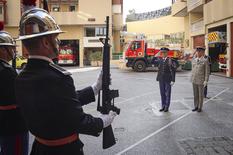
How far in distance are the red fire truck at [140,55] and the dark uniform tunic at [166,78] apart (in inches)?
715

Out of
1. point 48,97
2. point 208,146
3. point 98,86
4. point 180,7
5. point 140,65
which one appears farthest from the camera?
point 180,7

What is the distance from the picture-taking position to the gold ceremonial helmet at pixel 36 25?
100 inches

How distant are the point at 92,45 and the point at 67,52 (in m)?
3.91

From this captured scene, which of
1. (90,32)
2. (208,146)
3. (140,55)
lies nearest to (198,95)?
(208,146)

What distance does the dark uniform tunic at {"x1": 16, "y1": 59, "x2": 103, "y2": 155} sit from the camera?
242 centimetres

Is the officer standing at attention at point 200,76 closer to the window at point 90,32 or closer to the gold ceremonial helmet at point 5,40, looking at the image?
the gold ceremonial helmet at point 5,40

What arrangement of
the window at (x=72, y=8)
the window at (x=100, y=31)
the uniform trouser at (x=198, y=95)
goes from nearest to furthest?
1. the uniform trouser at (x=198, y=95)
2. the window at (x=100, y=31)
3. the window at (x=72, y=8)

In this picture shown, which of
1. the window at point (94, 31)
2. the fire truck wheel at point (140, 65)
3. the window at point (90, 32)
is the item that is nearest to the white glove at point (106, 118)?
the fire truck wheel at point (140, 65)

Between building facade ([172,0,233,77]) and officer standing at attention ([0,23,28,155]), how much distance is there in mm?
19975

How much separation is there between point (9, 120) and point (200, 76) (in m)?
7.50

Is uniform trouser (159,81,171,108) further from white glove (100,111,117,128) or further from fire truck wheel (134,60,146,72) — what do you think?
fire truck wheel (134,60,146,72)

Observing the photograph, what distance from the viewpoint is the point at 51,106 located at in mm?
2422

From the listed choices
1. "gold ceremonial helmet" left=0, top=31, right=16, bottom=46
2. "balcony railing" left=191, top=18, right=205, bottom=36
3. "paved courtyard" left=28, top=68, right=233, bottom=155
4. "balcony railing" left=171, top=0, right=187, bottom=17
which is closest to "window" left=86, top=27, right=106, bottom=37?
"balcony railing" left=171, top=0, right=187, bottom=17

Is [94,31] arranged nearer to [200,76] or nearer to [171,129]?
[200,76]
